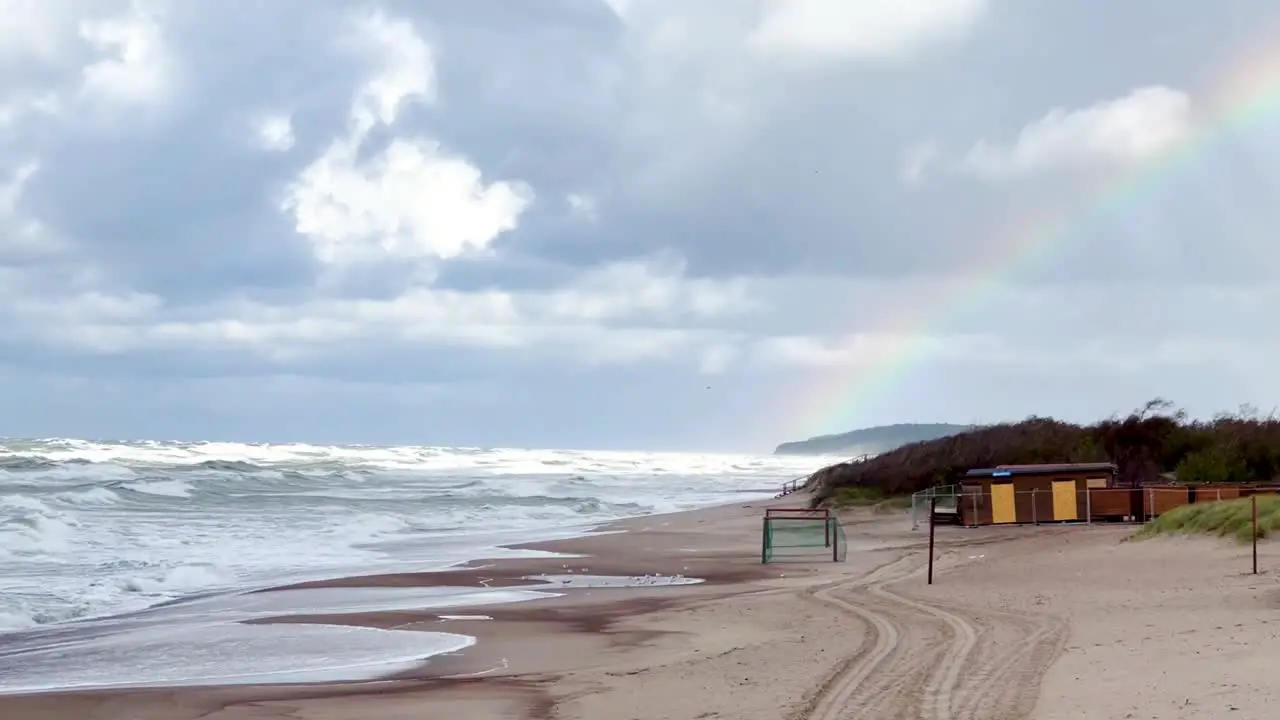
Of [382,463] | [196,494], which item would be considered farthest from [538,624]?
[382,463]

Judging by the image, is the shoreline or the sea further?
the sea

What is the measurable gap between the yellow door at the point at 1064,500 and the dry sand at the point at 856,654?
409 inches

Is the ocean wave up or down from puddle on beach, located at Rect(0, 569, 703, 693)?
up

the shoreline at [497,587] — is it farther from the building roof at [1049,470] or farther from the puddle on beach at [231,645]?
the building roof at [1049,470]

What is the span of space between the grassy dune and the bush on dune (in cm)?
1451

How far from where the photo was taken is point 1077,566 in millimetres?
20141

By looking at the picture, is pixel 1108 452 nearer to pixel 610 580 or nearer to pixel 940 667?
pixel 610 580

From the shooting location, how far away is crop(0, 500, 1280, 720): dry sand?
31.2ft

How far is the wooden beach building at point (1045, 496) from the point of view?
3131cm

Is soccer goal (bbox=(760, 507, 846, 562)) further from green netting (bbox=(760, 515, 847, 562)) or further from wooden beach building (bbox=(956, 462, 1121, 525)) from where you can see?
wooden beach building (bbox=(956, 462, 1121, 525))

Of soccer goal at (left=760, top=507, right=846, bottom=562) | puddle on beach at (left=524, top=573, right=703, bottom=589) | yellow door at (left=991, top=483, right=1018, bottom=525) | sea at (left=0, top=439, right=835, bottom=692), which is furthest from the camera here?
yellow door at (left=991, top=483, right=1018, bottom=525)

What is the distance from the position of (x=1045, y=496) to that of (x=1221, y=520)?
1096 centimetres

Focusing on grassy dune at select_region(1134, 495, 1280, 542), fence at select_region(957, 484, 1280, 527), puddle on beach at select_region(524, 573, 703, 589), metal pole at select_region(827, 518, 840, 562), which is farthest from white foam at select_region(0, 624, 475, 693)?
fence at select_region(957, 484, 1280, 527)

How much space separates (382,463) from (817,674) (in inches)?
3389
